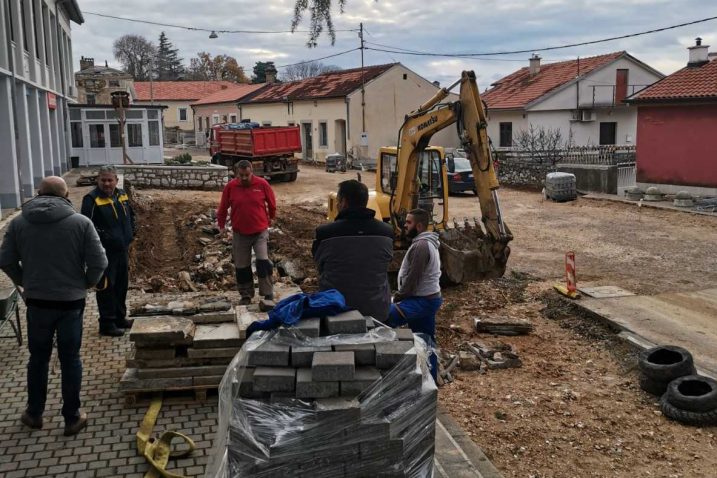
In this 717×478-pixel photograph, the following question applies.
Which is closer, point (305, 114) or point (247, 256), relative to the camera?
point (247, 256)

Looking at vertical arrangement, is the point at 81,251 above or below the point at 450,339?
above

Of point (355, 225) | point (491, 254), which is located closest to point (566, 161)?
point (491, 254)

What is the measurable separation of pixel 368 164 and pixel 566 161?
11.4 m

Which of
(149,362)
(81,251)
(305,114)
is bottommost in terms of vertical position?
(149,362)

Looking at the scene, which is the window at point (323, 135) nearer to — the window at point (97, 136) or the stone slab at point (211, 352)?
the window at point (97, 136)

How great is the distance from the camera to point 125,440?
16.5ft

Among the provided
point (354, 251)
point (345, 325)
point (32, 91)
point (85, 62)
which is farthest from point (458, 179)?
point (85, 62)

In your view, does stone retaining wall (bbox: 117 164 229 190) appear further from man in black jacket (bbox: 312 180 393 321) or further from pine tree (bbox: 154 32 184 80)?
pine tree (bbox: 154 32 184 80)

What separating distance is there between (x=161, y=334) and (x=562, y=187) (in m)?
20.3

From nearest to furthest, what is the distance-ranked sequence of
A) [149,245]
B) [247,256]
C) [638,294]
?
[247,256] → [638,294] → [149,245]

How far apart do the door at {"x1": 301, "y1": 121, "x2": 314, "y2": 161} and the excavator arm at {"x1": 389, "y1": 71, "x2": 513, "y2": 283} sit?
105 feet

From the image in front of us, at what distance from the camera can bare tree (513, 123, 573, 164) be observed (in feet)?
95.8

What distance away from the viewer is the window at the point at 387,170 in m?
12.6

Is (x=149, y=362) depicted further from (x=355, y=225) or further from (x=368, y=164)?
(x=368, y=164)
